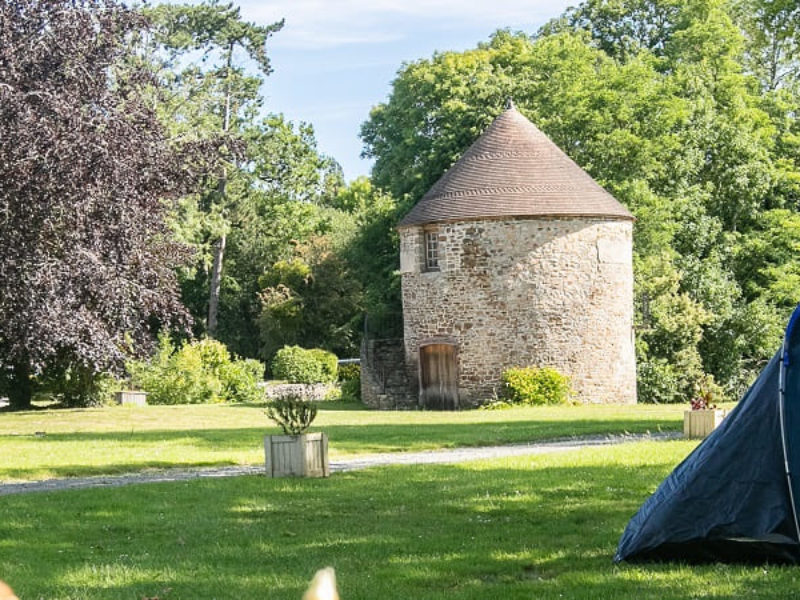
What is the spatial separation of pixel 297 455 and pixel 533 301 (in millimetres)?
19767

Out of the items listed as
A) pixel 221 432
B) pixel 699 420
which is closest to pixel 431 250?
pixel 221 432

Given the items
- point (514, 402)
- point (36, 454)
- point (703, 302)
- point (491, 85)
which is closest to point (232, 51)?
point (491, 85)

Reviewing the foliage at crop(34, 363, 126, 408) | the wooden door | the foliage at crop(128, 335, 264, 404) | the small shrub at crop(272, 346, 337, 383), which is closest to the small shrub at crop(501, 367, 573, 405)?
the wooden door

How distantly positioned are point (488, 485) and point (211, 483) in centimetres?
354

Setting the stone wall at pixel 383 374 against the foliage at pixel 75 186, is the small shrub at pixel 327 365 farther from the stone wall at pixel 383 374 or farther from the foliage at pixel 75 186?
the foliage at pixel 75 186

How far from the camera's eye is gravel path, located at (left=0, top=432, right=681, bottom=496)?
15969mm

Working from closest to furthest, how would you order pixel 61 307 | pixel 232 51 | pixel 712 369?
pixel 61 307 → pixel 712 369 → pixel 232 51

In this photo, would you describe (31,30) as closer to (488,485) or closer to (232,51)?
(488,485)

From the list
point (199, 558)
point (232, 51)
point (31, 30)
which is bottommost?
point (199, 558)

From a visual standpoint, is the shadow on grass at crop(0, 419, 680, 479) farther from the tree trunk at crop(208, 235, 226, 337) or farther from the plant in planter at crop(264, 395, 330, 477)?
the tree trunk at crop(208, 235, 226, 337)

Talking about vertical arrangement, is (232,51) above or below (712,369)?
above

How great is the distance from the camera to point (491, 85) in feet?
143

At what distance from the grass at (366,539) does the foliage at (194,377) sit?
952 inches

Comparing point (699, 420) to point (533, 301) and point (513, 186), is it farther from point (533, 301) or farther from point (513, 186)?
point (513, 186)
